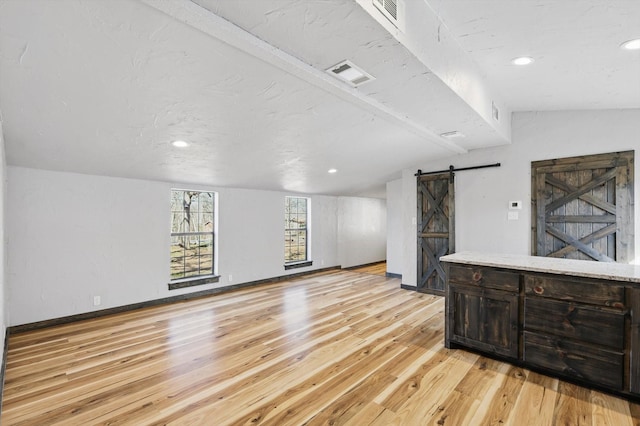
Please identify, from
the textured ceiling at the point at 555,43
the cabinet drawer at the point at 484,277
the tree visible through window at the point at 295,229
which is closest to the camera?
the textured ceiling at the point at 555,43

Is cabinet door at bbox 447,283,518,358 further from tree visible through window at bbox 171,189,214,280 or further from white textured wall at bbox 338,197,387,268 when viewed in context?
white textured wall at bbox 338,197,387,268

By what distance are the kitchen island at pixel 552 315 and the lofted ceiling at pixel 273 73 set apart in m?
1.71

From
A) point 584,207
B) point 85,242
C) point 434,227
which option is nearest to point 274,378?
point 85,242

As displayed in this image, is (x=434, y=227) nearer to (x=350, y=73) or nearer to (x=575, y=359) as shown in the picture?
(x=575, y=359)

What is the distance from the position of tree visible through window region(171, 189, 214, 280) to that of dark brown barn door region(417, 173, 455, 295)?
399 centimetres

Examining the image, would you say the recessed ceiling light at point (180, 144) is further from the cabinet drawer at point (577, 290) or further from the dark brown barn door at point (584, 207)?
the dark brown barn door at point (584, 207)

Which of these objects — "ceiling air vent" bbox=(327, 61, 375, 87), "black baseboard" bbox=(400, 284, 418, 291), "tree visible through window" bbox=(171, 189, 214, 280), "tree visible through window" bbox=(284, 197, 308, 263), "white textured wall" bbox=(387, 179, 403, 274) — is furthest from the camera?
"tree visible through window" bbox=(284, 197, 308, 263)

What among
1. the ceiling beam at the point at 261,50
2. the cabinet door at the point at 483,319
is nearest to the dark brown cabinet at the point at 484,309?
the cabinet door at the point at 483,319

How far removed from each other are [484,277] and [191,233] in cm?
464

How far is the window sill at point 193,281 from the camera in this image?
5.12 metres

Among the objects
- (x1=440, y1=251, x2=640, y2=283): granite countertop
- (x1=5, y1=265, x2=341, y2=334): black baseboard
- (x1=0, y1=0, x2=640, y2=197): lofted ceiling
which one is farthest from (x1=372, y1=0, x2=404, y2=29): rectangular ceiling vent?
(x1=5, y1=265, x2=341, y2=334): black baseboard

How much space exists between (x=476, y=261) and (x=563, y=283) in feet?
2.23

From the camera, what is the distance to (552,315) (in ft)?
8.45

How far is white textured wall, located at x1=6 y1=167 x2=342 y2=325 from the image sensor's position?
3.75 metres
